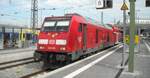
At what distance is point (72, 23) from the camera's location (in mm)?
19000

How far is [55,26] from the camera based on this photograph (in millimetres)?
19469

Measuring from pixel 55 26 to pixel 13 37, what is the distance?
2177cm

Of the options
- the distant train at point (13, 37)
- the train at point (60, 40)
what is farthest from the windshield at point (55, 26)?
the distant train at point (13, 37)

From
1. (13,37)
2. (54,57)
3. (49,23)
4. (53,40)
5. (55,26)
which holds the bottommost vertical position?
(54,57)

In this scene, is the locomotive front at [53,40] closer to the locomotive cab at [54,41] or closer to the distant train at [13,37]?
the locomotive cab at [54,41]

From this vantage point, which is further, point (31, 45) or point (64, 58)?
point (31, 45)

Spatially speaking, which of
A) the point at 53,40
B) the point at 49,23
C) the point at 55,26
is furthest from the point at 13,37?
the point at 53,40

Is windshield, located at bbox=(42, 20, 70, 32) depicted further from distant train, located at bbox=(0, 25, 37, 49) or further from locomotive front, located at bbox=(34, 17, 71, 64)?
distant train, located at bbox=(0, 25, 37, 49)

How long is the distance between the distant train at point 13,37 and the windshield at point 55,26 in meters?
17.0

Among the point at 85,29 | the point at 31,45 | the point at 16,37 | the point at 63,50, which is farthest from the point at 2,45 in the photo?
the point at 63,50

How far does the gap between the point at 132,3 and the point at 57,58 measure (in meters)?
6.13

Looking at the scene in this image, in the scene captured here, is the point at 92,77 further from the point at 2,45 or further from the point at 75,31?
the point at 2,45

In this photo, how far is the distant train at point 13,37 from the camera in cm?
3707

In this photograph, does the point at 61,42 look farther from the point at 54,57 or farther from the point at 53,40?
the point at 54,57
